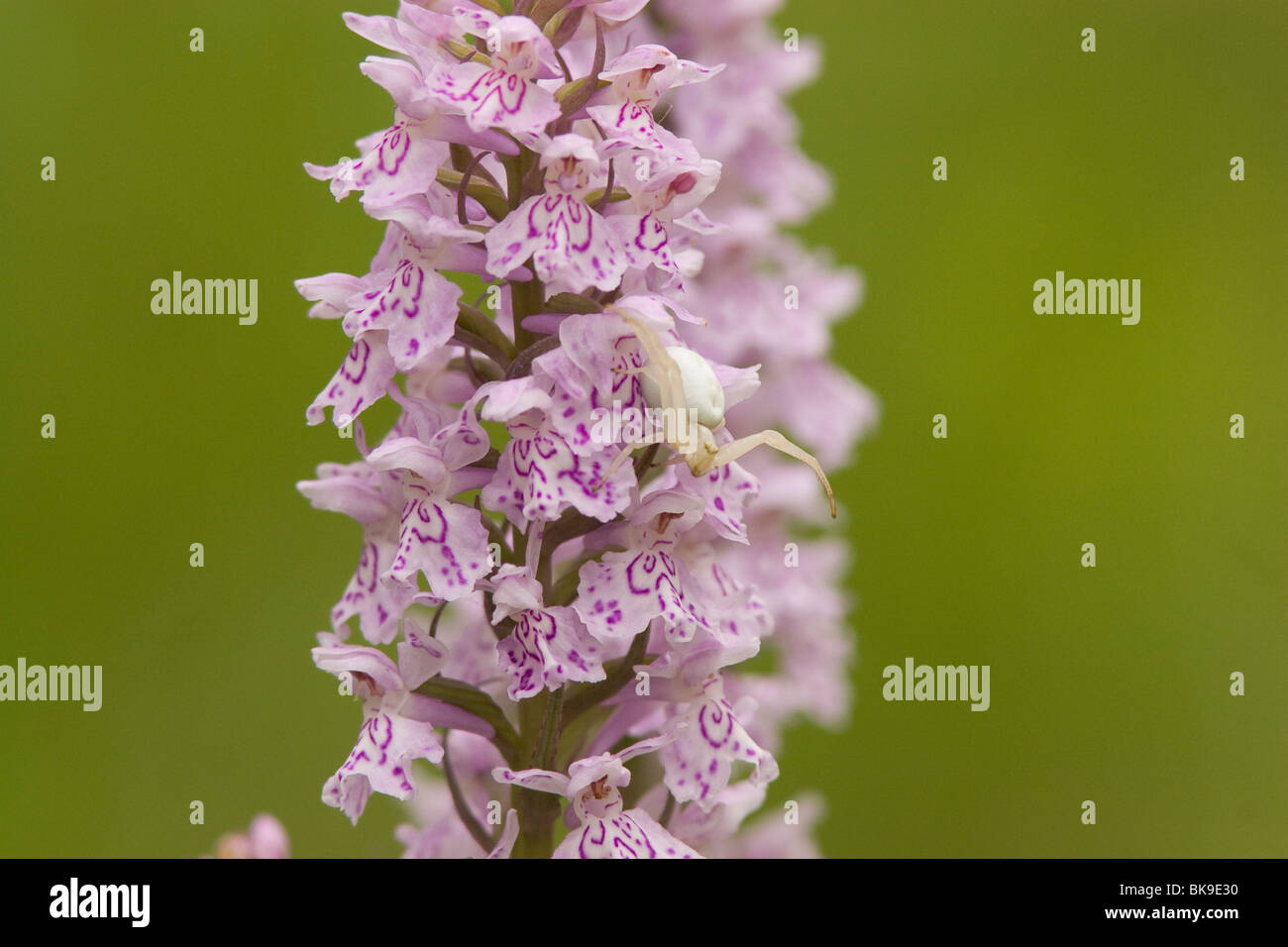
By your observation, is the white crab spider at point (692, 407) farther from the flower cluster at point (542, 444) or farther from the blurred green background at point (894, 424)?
the blurred green background at point (894, 424)

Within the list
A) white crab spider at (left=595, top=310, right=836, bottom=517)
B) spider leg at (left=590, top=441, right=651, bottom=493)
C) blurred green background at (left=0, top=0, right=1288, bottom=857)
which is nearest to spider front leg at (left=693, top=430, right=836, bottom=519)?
white crab spider at (left=595, top=310, right=836, bottom=517)

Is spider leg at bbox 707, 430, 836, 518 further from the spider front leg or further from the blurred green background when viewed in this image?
the blurred green background

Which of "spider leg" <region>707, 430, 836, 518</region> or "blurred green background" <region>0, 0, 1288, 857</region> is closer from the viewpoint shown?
"spider leg" <region>707, 430, 836, 518</region>

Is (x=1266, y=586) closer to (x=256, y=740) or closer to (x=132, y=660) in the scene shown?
(x=256, y=740)

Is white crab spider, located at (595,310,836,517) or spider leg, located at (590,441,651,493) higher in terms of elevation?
white crab spider, located at (595,310,836,517)

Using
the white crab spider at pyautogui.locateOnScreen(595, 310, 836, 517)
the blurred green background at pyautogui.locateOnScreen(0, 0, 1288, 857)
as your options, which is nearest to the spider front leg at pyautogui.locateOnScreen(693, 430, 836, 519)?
the white crab spider at pyautogui.locateOnScreen(595, 310, 836, 517)

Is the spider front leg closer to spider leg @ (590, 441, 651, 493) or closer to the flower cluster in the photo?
the flower cluster

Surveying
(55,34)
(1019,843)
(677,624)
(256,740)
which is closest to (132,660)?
(256,740)

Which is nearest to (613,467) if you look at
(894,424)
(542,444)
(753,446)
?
(542,444)
